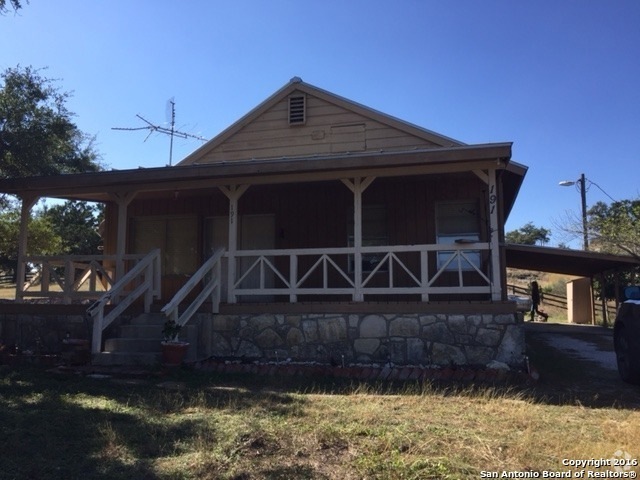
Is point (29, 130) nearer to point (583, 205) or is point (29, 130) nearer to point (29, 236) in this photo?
point (29, 236)

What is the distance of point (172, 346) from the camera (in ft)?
25.5

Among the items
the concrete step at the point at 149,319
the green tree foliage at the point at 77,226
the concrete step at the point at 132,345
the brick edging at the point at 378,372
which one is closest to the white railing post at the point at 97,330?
the concrete step at the point at 132,345

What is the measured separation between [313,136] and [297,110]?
2.68ft

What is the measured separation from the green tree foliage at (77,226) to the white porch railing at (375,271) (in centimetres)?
2983

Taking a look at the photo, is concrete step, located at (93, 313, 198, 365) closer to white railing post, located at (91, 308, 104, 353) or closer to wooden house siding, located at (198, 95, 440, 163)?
white railing post, located at (91, 308, 104, 353)

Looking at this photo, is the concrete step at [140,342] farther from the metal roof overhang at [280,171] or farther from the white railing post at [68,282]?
the metal roof overhang at [280,171]

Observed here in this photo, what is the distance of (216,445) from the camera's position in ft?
14.4

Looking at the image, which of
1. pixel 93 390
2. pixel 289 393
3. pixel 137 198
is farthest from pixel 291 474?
pixel 137 198

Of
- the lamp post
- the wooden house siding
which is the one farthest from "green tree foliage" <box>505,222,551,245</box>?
the wooden house siding

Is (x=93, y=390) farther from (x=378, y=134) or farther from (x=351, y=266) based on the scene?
(x=378, y=134)

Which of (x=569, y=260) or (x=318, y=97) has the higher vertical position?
(x=318, y=97)

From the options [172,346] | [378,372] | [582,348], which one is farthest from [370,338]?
[582,348]

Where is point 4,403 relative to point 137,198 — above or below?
below

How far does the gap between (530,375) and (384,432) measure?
11.8 ft
